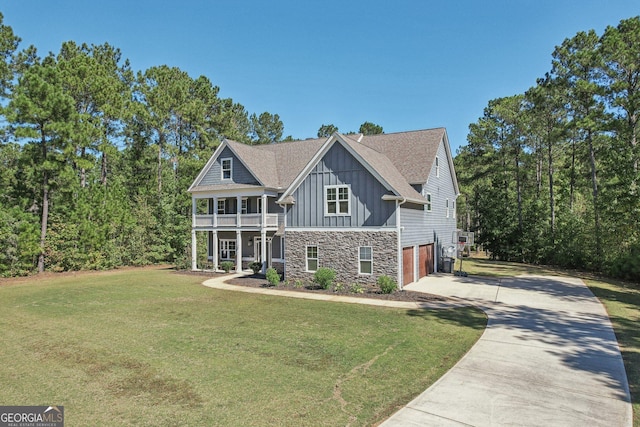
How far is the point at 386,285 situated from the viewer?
55.2 ft

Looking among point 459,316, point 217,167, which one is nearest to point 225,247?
point 217,167

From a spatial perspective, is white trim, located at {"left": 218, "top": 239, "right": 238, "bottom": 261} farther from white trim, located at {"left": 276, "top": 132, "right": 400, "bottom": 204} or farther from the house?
white trim, located at {"left": 276, "top": 132, "right": 400, "bottom": 204}

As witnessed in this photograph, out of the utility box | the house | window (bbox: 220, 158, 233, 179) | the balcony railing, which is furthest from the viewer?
window (bbox: 220, 158, 233, 179)

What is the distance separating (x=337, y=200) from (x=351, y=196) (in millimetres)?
791

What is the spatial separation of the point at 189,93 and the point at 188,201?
13.8 metres

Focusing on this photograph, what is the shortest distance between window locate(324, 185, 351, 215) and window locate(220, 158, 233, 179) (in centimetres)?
1021

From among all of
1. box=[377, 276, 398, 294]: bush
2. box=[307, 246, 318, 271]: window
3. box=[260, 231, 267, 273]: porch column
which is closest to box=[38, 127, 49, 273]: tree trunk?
box=[260, 231, 267, 273]: porch column

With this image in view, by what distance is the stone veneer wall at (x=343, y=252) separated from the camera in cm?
1777

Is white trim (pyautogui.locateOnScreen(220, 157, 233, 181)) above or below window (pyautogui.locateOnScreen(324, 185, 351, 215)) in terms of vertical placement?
above

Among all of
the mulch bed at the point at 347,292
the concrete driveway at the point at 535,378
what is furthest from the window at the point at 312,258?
the concrete driveway at the point at 535,378

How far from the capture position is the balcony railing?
2509 cm

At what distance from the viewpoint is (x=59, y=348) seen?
31.5ft

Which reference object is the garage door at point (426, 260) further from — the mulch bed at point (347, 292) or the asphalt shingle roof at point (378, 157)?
the mulch bed at point (347, 292)

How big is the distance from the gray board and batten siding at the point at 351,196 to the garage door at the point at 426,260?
17.9 feet
